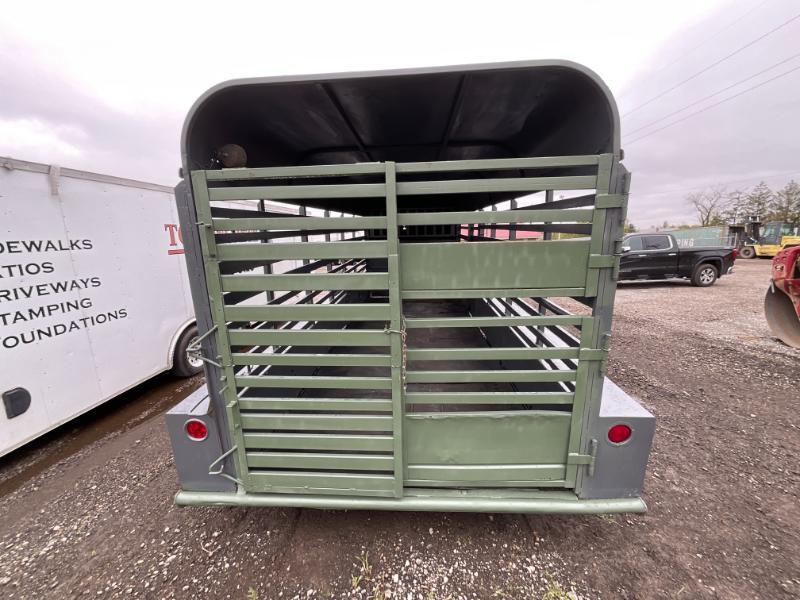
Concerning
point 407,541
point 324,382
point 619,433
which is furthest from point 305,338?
point 619,433

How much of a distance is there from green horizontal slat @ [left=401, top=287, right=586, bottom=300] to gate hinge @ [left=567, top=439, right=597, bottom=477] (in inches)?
36.6

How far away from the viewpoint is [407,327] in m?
1.89

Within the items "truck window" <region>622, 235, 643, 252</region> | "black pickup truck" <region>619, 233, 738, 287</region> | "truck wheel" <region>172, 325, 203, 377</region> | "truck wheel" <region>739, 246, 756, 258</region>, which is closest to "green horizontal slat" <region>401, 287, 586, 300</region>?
"truck wheel" <region>172, 325, 203, 377</region>

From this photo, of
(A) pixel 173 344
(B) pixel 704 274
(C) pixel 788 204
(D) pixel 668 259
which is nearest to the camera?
(A) pixel 173 344

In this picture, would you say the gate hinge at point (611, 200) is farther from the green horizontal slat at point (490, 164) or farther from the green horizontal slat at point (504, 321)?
the green horizontal slat at point (504, 321)

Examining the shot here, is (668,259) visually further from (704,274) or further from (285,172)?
(285,172)

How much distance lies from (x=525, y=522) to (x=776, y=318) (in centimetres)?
673

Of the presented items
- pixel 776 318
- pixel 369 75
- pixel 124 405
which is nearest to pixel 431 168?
pixel 369 75

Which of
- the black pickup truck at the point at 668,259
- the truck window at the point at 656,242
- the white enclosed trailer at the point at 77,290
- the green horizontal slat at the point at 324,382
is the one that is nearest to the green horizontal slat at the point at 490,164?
the green horizontal slat at the point at 324,382

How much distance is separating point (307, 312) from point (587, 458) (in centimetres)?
188

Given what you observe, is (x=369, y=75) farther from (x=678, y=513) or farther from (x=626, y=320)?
(x=626, y=320)

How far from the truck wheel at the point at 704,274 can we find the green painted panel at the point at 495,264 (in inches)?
499

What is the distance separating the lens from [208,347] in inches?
72.8

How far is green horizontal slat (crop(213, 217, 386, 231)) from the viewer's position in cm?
166
